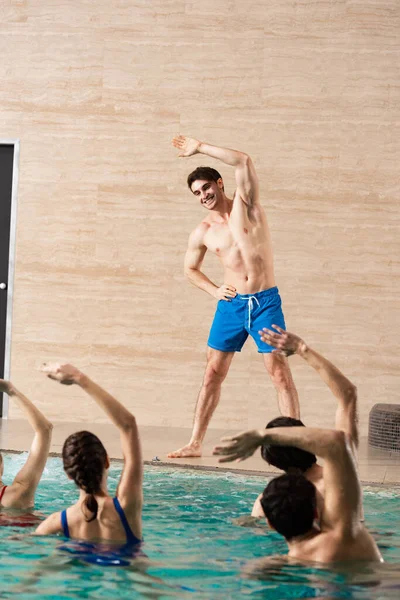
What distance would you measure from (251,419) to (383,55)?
3.58 m

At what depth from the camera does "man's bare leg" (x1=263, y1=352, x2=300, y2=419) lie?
635 centimetres

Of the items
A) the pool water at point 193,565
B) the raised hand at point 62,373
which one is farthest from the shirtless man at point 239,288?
the raised hand at point 62,373

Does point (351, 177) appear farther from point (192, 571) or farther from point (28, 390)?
point (192, 571)

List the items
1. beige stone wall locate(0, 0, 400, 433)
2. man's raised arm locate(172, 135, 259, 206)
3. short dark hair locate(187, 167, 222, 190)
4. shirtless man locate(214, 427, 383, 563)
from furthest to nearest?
beige stone wall locate(0, 0, 400, 433) → short dark hair locate(187, 167, 222, 190) → man's raised arm locate(172, 135, 259, 206) → shirtless man locate(214, 427, 383, 563)

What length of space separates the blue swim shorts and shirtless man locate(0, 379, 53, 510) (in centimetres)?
258

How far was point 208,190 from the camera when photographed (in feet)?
21.3

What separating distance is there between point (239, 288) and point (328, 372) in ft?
11.3

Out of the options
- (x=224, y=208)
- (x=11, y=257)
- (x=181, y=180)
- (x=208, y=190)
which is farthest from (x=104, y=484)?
(x=11, y=257)

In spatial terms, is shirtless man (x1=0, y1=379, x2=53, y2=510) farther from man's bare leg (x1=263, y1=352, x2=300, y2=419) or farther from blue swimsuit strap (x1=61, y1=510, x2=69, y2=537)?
man's bare leg (x1=263, y1=352, x2=300, y2=419)

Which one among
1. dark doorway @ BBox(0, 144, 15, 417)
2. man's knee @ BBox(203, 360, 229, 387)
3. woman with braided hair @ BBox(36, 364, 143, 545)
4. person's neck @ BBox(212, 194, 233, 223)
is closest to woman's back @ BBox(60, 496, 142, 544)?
woman with braided hair @ BBox(36, 364, 143, 545)

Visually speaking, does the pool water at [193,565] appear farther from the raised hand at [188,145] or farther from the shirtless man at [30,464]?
the raised hand at [188,145]

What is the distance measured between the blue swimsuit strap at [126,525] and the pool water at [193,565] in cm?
9

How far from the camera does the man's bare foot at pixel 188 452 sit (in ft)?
21.5

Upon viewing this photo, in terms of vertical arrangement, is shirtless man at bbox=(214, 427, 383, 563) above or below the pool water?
above
